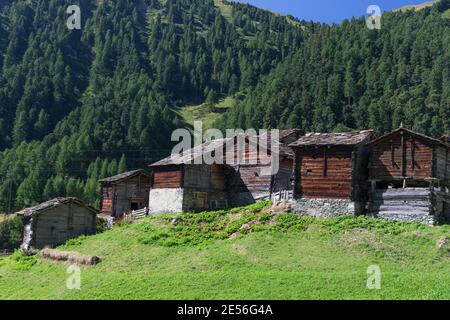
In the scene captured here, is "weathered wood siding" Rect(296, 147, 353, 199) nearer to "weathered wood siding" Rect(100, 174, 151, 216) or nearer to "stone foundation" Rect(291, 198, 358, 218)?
"stone foundation" Rect(291, 198, 358, 218)

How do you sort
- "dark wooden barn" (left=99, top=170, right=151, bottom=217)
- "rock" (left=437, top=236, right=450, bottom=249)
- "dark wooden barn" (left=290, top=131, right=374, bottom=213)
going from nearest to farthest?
1. "rock" (left=437, top=236, right=450, bottom=249)
2. "dark wooden barn" (left=290, top=131, right=374, bottom=213)
3. "dark wooden barn" (left=99, top=170, right=151, bottom=217)

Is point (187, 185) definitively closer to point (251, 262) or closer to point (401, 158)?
point (251, 262)

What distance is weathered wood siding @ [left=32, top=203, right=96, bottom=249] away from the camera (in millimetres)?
46216

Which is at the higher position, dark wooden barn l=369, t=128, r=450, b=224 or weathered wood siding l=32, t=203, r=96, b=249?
dark wooden barn l=369, t=128, r=450, b=224

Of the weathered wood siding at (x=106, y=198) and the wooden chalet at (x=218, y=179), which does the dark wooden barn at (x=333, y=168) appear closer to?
the wooden chalet at (x=218, y=179)

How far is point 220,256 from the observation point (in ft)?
108

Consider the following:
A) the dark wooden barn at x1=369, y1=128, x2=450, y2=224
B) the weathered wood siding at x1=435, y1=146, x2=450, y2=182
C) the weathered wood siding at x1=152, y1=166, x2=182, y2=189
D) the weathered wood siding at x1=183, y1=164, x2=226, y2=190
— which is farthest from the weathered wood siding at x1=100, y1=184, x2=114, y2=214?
the weathered wood siding at x1=435, y1=146, x2=450, y2=182

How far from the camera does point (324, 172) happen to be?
4081 cm

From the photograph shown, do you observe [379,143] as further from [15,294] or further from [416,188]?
[15,294]

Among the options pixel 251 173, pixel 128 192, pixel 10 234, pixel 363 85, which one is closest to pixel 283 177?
pixel 251 173

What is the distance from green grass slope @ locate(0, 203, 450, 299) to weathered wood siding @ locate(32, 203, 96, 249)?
3316mm

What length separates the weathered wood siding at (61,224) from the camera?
152 ft

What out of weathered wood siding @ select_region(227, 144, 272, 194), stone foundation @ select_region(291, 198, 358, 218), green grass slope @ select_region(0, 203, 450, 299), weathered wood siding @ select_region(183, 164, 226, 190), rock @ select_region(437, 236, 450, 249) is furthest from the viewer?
weathered wood siding @ select_region(227, 144, 272, 194)

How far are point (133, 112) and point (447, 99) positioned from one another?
83.8 m
